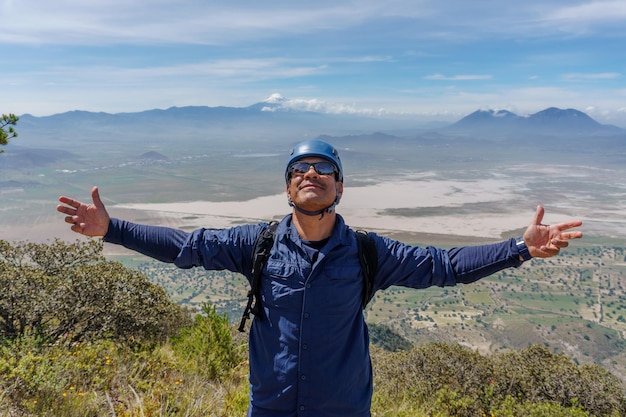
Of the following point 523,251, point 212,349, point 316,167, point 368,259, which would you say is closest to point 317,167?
point 316,167

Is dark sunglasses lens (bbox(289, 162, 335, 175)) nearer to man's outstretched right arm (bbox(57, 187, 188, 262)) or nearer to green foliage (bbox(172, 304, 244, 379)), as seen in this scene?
man's outstretched right arm (bbox(57, 187, 188, 262))

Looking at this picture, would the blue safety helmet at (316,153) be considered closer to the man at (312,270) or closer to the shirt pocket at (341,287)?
the man at (312,270)

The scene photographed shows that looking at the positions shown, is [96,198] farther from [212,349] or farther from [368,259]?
[212,349]

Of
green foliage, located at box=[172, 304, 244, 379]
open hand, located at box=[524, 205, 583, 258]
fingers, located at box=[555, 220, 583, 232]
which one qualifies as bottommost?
green foliage, located at box=[172, 304, 244, 379]

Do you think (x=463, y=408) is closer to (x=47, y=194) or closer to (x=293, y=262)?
(x=293, y=262)

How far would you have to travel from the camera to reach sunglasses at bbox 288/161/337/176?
8.58 ft

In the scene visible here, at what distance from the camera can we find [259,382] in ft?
8.08

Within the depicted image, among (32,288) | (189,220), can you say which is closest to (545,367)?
(32,288)

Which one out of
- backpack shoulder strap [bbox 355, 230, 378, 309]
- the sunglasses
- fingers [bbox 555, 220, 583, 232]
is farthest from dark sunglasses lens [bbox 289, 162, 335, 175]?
fingers [bbox 555, 220, 583, 232]

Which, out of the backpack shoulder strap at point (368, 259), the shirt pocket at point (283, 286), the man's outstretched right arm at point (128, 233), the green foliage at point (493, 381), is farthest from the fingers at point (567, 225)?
the green foliage at point (493, 381)

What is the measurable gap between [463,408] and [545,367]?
296 cm

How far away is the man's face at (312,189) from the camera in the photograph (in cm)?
246

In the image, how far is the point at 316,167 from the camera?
8.57 ft

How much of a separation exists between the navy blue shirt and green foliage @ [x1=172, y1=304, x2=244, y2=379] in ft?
9.97
